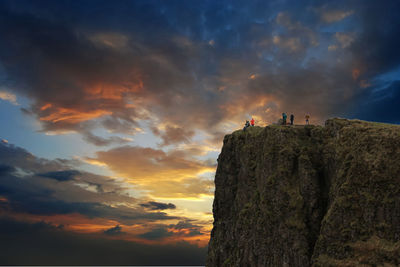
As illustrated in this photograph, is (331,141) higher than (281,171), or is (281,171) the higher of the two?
(331,141)

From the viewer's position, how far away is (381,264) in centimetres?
3997

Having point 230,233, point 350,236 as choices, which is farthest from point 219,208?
point 350,236

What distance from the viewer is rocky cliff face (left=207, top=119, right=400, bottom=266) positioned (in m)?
42.8

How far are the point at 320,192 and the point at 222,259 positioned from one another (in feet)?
96.7

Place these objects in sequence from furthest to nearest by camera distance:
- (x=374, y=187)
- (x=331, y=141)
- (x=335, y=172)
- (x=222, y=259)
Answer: (x=222, y=259), (x=331, y=141), (x=335, y=172), (x=374, y=187)

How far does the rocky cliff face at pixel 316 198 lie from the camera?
140 feet

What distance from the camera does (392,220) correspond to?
41.6 metres

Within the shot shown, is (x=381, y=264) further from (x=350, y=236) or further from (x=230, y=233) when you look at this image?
(x=230, y=233)

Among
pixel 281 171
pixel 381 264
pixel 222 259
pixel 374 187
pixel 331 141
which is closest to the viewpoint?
pixel 381 264

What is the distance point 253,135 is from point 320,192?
22378 mm

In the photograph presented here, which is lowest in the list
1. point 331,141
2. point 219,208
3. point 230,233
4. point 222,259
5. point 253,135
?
point 222,259

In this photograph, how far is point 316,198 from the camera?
52.5 meters

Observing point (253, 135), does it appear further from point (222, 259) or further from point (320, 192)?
point (222, 259)

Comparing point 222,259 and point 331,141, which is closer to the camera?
point 331,141
